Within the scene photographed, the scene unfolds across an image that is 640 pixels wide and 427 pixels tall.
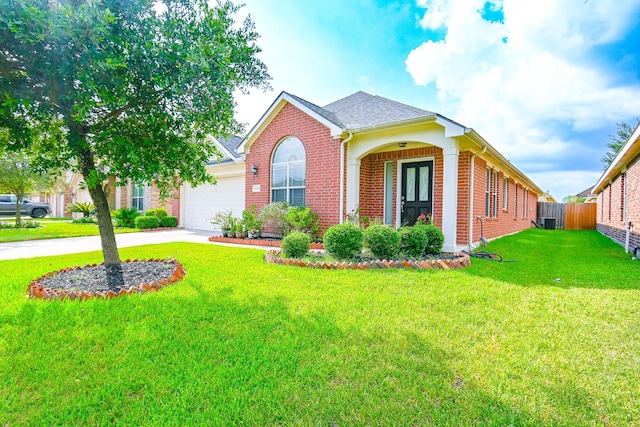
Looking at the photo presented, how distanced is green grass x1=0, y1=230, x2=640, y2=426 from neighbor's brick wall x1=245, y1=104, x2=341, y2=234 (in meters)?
4.66

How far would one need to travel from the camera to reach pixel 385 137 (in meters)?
8.27

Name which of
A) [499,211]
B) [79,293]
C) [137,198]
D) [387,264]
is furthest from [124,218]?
[499,211]

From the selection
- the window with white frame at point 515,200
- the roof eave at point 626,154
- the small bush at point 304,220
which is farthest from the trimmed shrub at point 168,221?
the roof eave at point 626,154

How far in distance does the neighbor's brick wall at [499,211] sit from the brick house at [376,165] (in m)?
0.06

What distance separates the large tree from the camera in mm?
3127

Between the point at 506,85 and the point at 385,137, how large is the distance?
14.6 feet

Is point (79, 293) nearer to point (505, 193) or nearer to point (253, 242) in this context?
point (253, 242)

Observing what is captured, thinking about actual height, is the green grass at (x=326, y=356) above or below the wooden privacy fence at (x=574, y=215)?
below

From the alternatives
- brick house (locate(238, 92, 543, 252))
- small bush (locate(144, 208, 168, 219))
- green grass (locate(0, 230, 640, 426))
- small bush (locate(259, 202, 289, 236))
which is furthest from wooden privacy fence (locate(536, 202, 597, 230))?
small bush (locate(144, 208, 168, 219))

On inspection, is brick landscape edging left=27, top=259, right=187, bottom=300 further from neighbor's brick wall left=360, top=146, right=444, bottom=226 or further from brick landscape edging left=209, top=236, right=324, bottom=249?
neighbor's brick wall left=360, top=146, right=444, bottom=226

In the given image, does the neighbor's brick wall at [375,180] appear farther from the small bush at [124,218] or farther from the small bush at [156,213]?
the small bush at [124,218]

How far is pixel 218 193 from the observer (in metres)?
13.9

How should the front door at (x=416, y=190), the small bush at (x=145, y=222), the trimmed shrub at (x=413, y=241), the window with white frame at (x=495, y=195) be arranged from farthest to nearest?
the small bush at (x=145, y=222) → the window with white frame at (x=495, y=195) → the front door at (x=416, y=190) → the trimmed shrub at (x=413, y=241)

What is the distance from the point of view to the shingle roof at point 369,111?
333 inches
